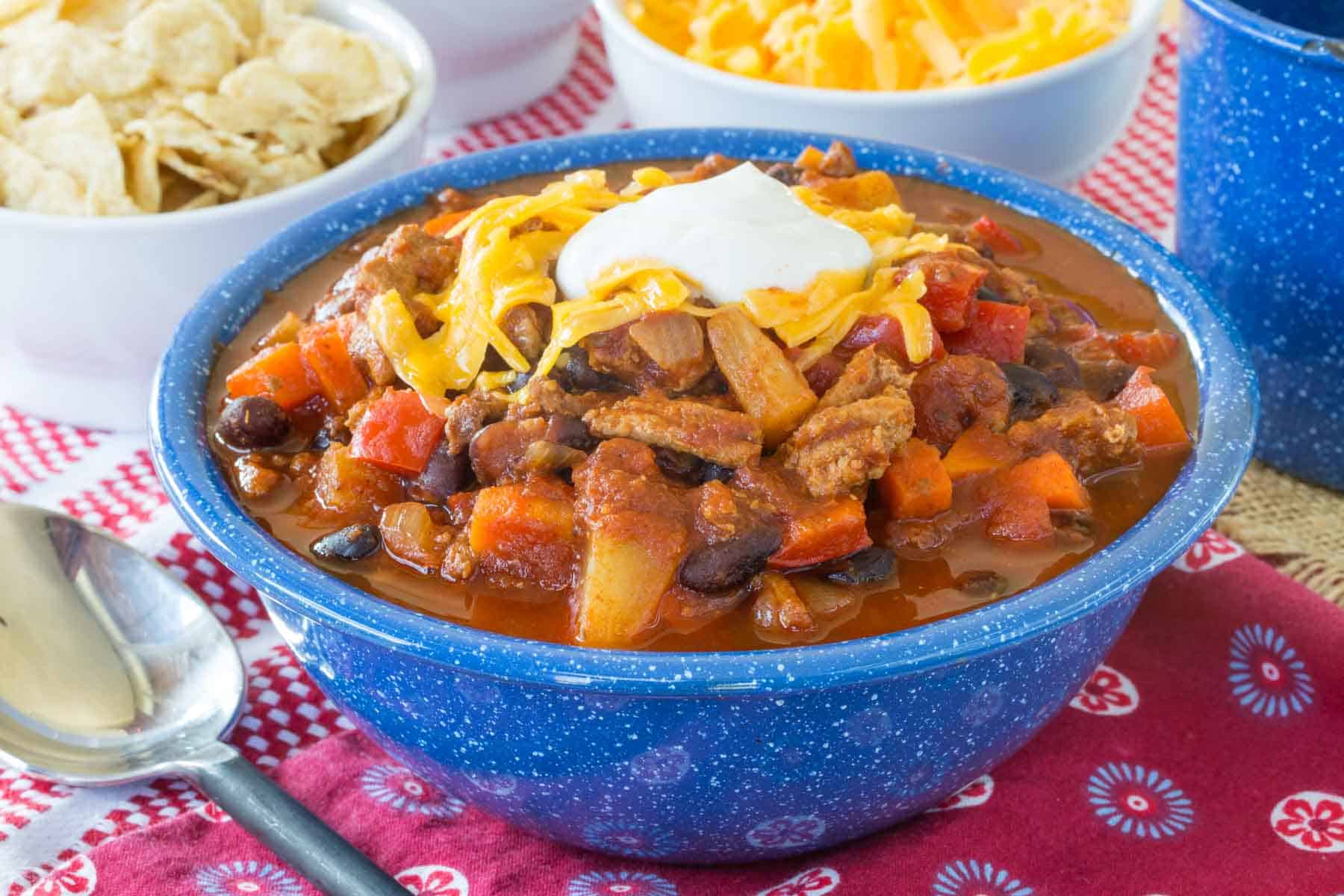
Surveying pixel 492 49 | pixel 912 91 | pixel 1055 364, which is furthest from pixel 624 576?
pixel 492 49

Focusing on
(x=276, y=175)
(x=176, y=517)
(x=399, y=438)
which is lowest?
(x=176, y=517)

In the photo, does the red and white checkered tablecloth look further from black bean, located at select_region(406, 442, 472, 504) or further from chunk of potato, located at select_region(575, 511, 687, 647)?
chunk of potato, located at select_region(575, 511, 687, 647)

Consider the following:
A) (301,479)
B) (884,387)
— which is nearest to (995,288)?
(884,387)

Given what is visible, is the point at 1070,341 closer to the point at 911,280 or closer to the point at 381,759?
the point at 911,280

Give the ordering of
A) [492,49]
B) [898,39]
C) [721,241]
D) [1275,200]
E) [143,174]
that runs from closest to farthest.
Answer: [721,241] < [1275,200] < [143,174] < [898,39] < [492,49]

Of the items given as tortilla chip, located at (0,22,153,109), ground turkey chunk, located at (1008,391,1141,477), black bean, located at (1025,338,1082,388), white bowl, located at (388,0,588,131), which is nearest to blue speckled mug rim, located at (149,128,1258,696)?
ground turkey chunk, located at (1008,391,1141,477)

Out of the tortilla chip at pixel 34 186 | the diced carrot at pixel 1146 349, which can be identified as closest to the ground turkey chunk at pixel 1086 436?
the diced carrot at pixel 1146 349

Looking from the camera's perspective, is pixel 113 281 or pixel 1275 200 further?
pixel 113 281

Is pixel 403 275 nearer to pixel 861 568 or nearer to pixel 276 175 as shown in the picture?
pixel 861 568
